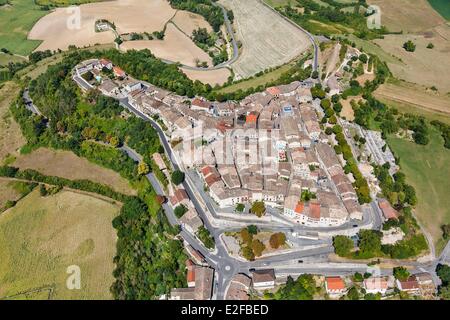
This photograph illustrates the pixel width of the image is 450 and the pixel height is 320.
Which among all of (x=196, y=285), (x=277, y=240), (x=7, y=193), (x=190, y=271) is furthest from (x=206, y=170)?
(x=7, y=193)

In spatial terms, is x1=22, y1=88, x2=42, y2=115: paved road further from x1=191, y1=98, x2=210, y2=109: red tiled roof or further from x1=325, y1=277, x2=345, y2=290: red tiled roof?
x1=325, y1=277, x2=345, y2=290: red tiled roof

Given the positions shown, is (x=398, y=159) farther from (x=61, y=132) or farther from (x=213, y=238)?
(x=61, y=132)

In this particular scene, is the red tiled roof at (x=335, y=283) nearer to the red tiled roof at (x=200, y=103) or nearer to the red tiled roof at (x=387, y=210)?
the red tiled roof at (x=387, y=210)

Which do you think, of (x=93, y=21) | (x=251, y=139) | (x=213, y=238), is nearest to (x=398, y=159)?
(x=251, y=139)

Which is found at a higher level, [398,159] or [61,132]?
[398,159]

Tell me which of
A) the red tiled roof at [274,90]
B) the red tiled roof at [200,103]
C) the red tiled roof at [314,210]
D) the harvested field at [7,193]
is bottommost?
the harvested field at [7,193]

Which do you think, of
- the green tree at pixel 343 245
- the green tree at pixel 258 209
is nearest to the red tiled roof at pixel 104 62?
the green tree at pixel 258 209
